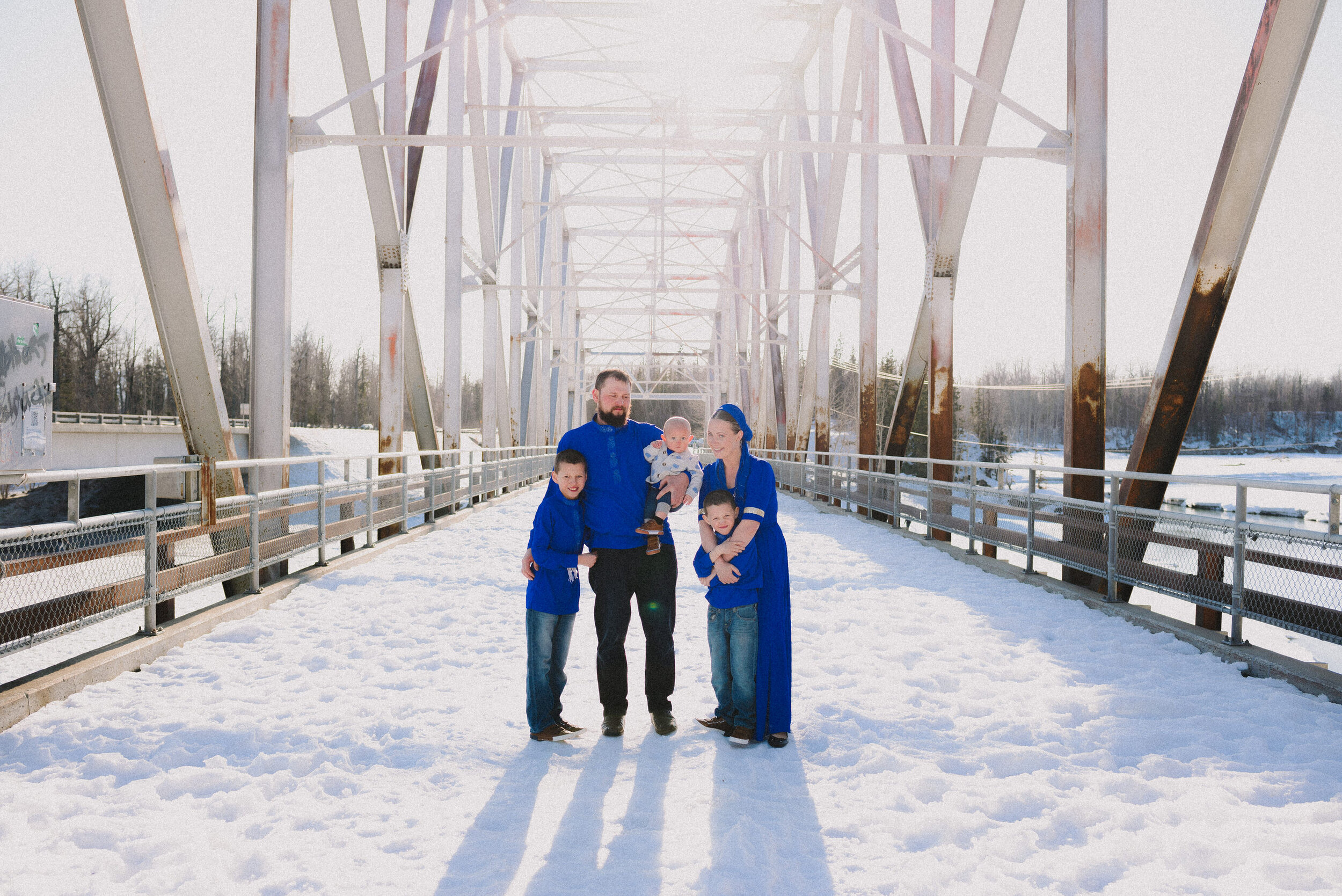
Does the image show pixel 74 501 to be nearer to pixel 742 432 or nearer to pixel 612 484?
pixel 612 484

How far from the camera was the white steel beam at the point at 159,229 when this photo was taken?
18.8ft

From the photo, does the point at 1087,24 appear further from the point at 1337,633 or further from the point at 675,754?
the point at 675,754

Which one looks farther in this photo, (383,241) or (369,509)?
(383,241)

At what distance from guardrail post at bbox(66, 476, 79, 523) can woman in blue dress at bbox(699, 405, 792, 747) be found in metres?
2.83

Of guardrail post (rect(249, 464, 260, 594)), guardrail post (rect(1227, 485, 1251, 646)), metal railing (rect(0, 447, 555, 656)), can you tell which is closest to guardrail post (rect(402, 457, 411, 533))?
metal railing (rect(0, 447, 555, 656))

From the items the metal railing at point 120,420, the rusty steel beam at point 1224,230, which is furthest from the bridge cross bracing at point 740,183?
the metal railing at point 120,420

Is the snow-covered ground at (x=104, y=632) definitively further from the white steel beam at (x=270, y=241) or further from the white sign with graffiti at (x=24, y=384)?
the white sign with graffiti at (x=24, y=384)

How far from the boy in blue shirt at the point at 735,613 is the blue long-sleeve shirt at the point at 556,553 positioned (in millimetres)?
495

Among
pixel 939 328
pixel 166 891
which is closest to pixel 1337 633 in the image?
pixel 166 891

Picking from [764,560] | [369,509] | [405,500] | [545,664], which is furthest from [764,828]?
[405,500]

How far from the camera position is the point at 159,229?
6.08 metres

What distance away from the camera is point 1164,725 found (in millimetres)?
3391

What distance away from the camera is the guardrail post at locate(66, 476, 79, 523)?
12.6 ft

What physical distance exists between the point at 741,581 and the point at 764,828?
0.92 meters
